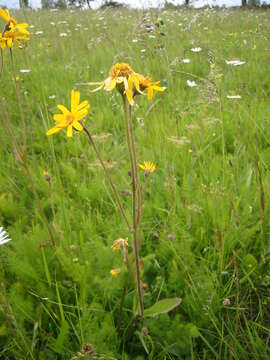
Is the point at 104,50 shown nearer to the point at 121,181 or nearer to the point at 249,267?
the point at 121,181

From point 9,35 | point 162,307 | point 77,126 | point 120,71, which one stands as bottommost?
point 162,307

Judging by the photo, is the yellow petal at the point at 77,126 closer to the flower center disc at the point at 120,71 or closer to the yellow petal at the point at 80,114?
the yellow petal at the point at 80,114

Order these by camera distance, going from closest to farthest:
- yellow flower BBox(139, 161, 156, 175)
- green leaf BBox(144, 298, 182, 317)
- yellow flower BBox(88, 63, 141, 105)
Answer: yellow flower BBox(88, 63, 141, 105) < green leaf BBox(144, 298, 182, 317) < yellow flower BBox(139, 161, 156, 175)

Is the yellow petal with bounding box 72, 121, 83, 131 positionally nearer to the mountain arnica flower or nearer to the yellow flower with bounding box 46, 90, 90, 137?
the yellow flower with bounding box 46, 90, 90, 137

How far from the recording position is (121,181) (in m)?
1.73

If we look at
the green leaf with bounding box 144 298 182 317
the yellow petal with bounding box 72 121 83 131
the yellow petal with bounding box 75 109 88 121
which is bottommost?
the green leaf with bounding box 144 298 182 317

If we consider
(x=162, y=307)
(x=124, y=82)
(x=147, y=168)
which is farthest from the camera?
(x=147, y=168)

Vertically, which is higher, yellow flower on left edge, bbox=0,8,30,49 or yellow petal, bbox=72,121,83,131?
yellow flower on left edge, bbox=0,8,30,49

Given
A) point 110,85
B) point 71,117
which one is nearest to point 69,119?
point 71,117

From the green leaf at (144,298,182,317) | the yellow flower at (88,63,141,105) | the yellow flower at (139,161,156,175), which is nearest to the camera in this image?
the yellow flower at (88,63,141,105)

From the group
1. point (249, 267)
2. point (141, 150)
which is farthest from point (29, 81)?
point (249, 267)

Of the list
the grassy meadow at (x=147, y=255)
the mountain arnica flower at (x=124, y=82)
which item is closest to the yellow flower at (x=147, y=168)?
the grassy meadow at (x=147, y=255)

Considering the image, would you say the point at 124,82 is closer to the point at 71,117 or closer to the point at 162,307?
the point at 71,117

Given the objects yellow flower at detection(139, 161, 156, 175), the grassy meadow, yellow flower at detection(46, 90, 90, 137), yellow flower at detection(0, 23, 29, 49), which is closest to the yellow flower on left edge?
yellow flower at detection(0, 23, 29, 49)
